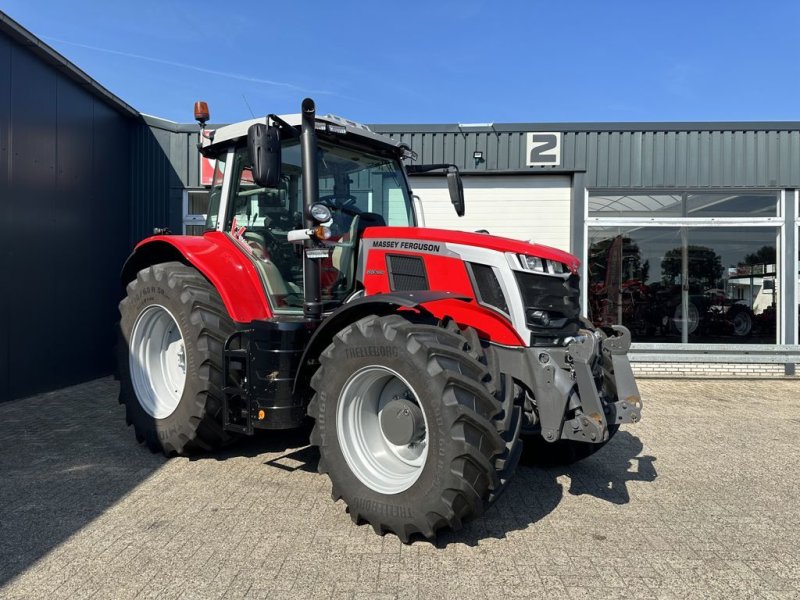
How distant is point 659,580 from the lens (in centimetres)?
277

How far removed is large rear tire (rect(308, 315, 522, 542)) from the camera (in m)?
2.84

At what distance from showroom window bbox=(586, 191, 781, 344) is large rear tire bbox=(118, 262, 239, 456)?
7.23 metres

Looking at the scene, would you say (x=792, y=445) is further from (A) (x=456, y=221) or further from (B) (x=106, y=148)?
(B) (x=106, y=148)

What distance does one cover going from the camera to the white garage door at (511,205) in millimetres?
9758

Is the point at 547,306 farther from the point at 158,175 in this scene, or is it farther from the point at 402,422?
the point at 158,175

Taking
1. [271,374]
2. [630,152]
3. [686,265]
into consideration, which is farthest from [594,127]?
[271,374]

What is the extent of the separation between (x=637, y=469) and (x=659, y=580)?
75.4 inches

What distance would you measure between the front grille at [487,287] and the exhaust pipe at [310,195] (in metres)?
1.11

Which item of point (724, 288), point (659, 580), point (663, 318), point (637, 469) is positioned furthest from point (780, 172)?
point (659, 580)

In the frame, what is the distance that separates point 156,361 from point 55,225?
383 cm

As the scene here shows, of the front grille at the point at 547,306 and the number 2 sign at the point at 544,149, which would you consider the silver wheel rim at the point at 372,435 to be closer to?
the front grille at the point at 547,306

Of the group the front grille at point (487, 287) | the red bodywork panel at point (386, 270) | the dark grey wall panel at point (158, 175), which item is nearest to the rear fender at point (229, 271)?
the red bodywork panel at point (386, 270)

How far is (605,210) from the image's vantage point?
973cm

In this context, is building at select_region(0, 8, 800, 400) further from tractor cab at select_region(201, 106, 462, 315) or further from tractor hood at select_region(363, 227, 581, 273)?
tractor hood at select_region(363, 227, 581, 273)
